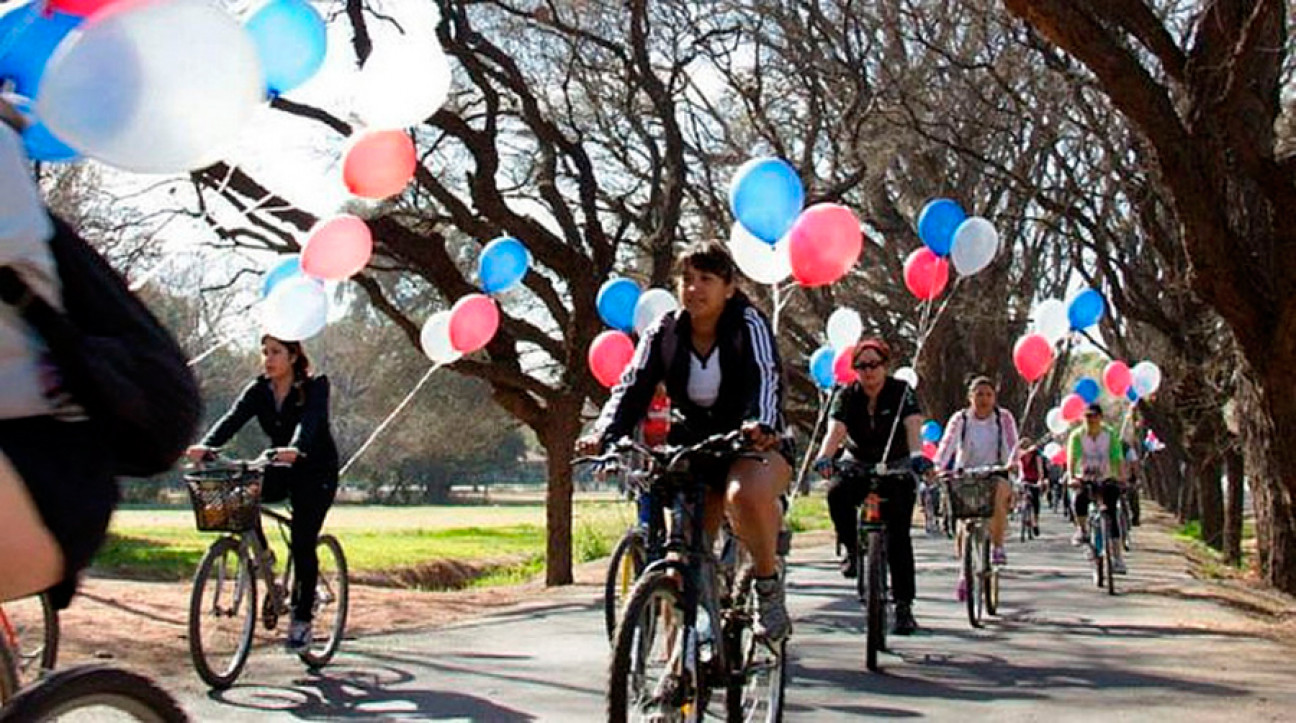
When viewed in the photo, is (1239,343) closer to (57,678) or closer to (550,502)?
(550,502)

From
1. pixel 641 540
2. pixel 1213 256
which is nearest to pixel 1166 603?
pixel 1213 256

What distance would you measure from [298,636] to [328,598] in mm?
557

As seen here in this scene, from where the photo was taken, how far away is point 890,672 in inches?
359

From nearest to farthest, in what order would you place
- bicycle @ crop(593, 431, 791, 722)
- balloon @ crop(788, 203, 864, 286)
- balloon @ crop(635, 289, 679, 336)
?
bicycle @ crop(593, 431, 791, 722)
balloon @ crop(788, 203, 864, 286)
balloon @ crop(635, 289, 679, 336)

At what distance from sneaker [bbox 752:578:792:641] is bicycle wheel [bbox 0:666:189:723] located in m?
3.33

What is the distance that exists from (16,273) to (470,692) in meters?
5.75

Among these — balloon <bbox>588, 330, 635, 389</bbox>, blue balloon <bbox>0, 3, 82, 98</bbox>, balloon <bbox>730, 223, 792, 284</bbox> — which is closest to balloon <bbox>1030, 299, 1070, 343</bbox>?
balloon <bbox>588, 330, 635, 389</bbox>

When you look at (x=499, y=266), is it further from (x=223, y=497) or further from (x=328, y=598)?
(x=223, y=497)

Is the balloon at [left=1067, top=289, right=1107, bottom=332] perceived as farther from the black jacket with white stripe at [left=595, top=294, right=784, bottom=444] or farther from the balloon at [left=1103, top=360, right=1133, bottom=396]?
the black jacket with white stripe at [left=595, top=294, right=784, bottom=444]

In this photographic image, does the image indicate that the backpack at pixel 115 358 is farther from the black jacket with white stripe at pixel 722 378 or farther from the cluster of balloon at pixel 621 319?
the cluster of balloon at pixel 621 319

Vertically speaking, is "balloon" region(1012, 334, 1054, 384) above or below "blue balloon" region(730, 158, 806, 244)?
below

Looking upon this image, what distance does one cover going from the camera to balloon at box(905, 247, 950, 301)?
49.8 feet

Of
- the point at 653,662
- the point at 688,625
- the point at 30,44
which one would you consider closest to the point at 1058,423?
the point at 688,625

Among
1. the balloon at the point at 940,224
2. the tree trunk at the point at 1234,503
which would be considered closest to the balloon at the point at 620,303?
the balloon at the point at 940,224
